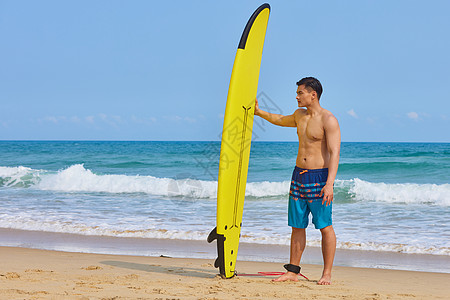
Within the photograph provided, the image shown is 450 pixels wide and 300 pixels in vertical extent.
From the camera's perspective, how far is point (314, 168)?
3.61m

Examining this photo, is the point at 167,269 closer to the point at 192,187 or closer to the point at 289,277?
the point at 289,277

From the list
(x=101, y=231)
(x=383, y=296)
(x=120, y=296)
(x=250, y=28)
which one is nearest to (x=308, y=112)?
(x=250, y=28)

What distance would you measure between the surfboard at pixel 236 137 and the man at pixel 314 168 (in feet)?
1.34

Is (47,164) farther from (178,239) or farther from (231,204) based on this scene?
(231,204)

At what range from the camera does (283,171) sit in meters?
17.8

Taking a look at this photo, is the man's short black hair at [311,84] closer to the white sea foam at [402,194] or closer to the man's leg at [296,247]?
the man's leg at [296,247]

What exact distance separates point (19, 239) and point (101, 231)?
1.06 meters

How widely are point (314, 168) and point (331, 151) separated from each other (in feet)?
0.64

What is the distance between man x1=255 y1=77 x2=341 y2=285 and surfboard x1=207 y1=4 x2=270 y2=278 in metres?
0.41

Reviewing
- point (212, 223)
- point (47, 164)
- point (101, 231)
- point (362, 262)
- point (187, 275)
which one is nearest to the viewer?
point (187, 275)

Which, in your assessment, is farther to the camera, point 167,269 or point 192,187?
point 192,187

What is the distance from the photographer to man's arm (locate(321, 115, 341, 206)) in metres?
3.46

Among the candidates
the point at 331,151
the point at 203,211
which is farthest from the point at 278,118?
the point at 203,211

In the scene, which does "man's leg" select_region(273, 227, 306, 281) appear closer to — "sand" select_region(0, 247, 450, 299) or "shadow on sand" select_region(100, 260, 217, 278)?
"sand" select_region(0, 247, 450, 299)
